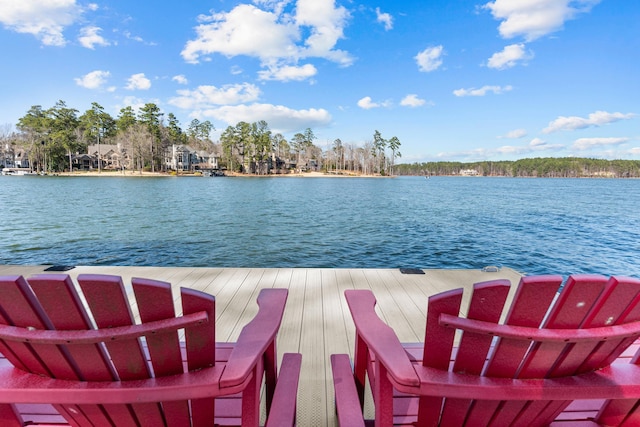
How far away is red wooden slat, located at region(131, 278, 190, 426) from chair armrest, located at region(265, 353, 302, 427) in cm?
35

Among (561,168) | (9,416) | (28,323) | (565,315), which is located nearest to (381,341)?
(565,315)

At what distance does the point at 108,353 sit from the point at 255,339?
468 millimetres

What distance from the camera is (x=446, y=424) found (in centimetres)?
114

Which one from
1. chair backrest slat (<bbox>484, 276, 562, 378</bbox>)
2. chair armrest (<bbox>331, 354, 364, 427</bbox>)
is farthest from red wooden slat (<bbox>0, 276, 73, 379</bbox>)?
chair backrest slat (<bbox>484, 276, 562, 378</bbox>)

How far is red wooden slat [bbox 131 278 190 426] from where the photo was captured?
844mm

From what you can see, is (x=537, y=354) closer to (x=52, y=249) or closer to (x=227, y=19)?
(x=52, y=249)

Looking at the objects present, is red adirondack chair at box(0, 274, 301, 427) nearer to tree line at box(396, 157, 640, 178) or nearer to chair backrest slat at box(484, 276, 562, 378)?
chair backrest slat at box(484, 276, 562, 378)

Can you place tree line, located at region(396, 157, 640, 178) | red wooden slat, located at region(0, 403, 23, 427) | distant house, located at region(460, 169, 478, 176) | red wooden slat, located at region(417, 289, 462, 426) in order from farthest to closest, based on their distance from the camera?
distant house, located at region(460, 169, 478, 176) → tree line, located at region(396, 157, 640, 178) → red wooden slat, located at region(0, 403, 23, 427) → red wooden slat, located at region(417, 289, 462, 426)

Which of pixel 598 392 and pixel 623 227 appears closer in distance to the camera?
pixel 598 392

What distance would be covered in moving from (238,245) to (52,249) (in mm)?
5973

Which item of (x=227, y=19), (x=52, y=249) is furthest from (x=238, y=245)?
(x=227, y=19)

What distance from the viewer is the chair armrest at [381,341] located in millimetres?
973

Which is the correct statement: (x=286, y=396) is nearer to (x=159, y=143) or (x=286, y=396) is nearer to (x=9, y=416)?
(x=9, y=416)

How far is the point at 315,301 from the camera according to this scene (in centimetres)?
349
